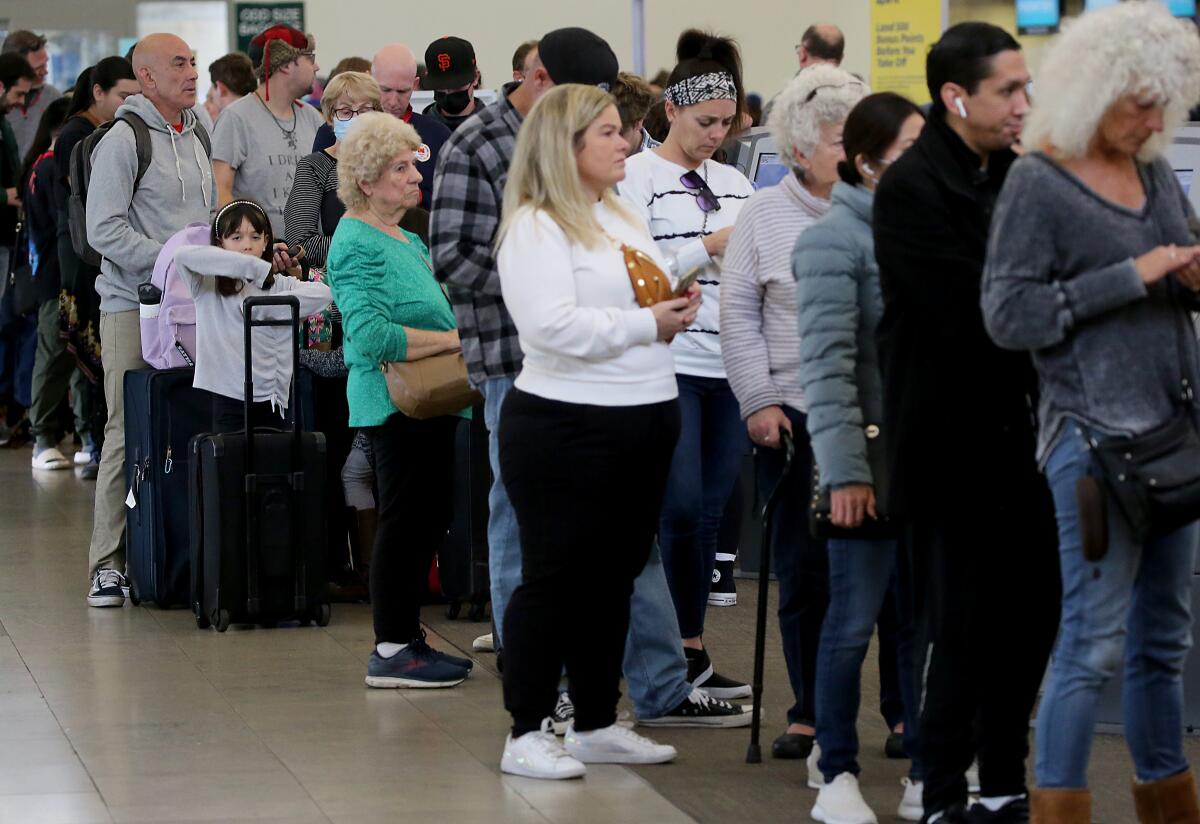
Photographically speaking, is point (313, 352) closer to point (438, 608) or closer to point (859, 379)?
point (438, 608)

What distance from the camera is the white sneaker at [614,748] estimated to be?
4.28 metres

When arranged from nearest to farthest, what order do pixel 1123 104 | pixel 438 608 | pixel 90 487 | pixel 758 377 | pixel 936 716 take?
Result: 1. pixel 1123 104
2. pixel 936 716
3. pixel 758 377
4. pixel 438 608
5. pixel 90 487

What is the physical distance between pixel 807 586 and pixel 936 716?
2.33 feet

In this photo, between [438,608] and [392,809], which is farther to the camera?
[438,608]

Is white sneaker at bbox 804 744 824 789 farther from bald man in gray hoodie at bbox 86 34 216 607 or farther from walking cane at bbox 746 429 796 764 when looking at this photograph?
bald man in gray hoodie at bbox 86 34 216 607

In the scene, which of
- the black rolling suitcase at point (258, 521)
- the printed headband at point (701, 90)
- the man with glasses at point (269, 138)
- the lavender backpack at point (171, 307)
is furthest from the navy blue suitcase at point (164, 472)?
the printed headband at point (701, 90)

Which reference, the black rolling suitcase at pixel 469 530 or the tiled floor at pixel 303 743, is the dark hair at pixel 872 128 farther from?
the black rolling suitcase at pixel 469 530

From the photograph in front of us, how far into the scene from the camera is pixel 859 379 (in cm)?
371

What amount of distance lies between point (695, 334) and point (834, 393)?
1137mm

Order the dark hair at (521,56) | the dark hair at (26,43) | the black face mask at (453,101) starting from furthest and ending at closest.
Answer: the dark hair at (26,43)
the black face mask at (453,101)
the dark hair at (521,56)

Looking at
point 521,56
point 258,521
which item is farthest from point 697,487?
point 521,56

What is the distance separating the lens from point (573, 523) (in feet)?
12.9

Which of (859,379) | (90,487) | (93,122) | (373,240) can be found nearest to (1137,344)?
(859,379)

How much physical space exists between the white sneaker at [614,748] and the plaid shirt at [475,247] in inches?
33.3
